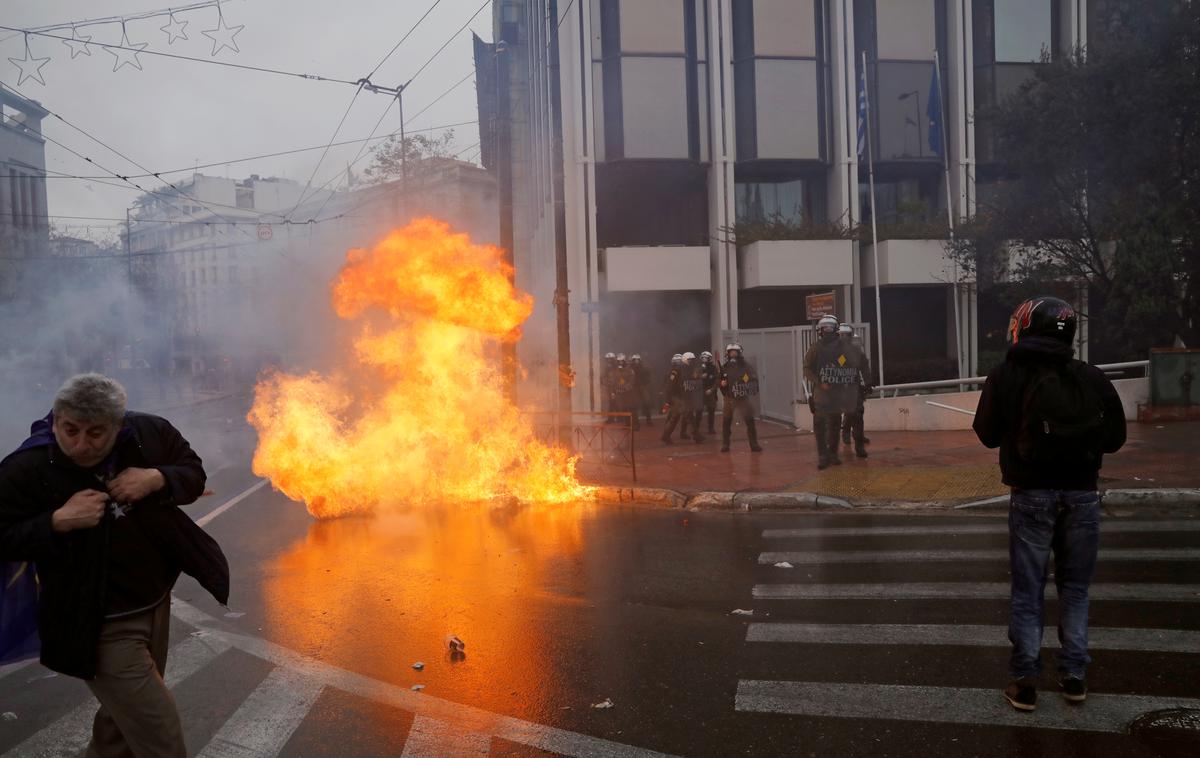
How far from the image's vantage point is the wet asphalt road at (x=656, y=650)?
3.96m

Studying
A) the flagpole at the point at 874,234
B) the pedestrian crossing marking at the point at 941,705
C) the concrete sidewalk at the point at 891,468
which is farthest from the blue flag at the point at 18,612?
the flagpole at the point at 874,234

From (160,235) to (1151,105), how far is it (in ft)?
88.0

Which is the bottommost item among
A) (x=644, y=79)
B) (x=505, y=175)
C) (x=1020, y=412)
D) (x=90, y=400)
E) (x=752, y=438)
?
(x=752, y=438)

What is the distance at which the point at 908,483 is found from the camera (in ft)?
33.2

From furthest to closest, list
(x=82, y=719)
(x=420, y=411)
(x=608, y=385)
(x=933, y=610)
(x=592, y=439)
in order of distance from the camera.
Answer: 1. (x=608, y=385)
2. (x=592, y=439)
3. (x=420, y=411)
4. (x=933, y=610)
5. (x=82, y=719)

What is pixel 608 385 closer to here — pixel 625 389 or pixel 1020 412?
pixel 625 389

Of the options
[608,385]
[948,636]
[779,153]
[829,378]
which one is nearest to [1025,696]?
[948,636]

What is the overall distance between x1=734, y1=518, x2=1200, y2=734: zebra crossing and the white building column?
1379 cm

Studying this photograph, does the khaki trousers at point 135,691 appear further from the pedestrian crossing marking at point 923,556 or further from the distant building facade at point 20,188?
the distant building facade at point 20,188

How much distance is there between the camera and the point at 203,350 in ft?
92.7

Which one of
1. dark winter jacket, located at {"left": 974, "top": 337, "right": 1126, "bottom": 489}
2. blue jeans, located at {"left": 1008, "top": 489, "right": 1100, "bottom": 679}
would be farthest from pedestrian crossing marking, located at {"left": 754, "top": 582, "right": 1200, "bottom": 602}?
dark winter jacket, located at {"left": 974, "top": 337, "right": 1126, "bottom": 489}

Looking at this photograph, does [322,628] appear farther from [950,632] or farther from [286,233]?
[286,233]

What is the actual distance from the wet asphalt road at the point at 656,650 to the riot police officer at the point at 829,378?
3.25 m

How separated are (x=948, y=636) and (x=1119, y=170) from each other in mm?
11557
